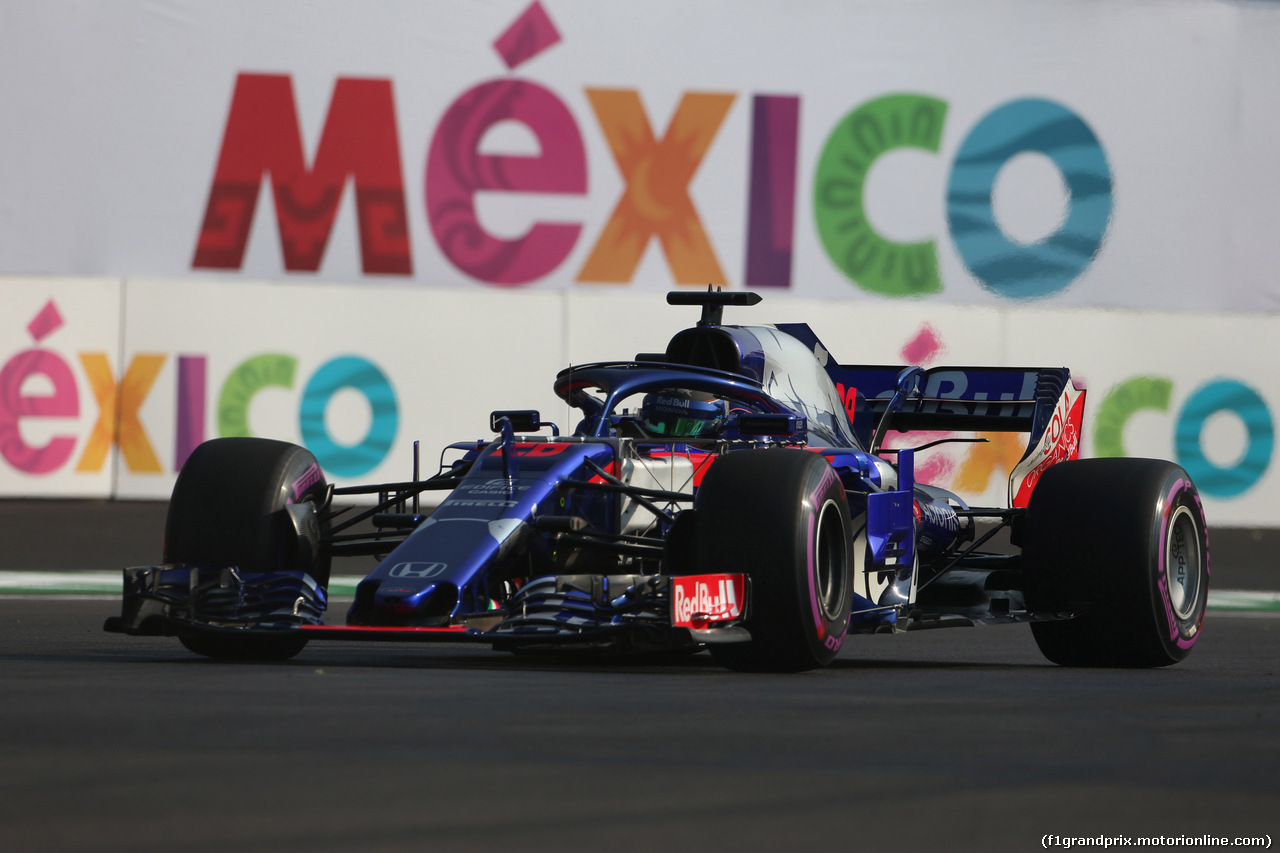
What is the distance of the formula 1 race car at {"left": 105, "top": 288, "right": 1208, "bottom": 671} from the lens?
7.63 meters

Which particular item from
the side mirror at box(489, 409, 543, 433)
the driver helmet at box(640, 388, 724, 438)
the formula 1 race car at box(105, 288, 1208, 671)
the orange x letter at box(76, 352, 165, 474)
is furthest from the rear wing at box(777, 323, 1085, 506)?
the orange x letter at box(76, 352, 165, 474)

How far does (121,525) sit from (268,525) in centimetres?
962

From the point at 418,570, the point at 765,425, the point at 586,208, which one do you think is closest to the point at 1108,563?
the point at 765,425

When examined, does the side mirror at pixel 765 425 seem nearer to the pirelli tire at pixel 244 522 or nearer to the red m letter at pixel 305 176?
the pirelli tire at pixel 244 522

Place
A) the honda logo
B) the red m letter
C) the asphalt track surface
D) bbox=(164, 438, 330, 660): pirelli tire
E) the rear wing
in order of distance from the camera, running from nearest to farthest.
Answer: the asphalt track surface < the honda logo < bbox=(164, 438, 330, 660): pirelli tire < the rear wing < the red m letter

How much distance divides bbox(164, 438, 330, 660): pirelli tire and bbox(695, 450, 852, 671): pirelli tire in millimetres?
1911

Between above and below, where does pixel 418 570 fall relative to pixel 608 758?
above

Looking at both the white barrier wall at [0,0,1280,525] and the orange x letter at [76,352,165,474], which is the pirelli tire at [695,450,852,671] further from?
the orange x letter at [76,352,165,474]

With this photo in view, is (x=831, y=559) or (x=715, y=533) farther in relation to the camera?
(x=831, y=559)

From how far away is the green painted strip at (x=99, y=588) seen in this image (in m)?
13.9

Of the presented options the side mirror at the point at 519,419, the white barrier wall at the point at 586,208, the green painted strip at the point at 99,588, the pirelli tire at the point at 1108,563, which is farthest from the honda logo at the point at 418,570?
the white barrier wall at the point at 586,208

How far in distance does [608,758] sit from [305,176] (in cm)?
1481

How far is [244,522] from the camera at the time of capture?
27.7 ft

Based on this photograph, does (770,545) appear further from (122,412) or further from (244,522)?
(122,412)
